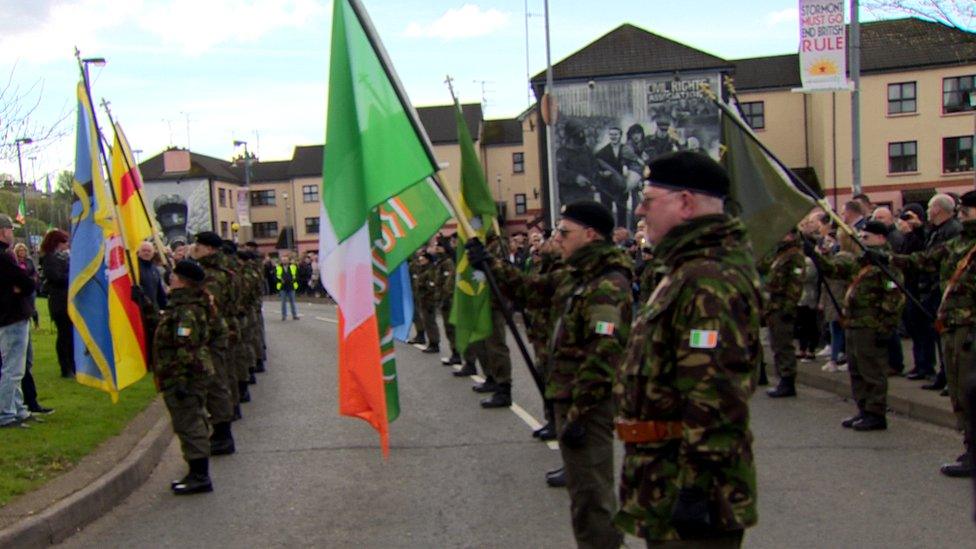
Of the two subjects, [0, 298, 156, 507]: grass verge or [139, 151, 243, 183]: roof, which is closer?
[0, 298, 156, 507]: grass verge

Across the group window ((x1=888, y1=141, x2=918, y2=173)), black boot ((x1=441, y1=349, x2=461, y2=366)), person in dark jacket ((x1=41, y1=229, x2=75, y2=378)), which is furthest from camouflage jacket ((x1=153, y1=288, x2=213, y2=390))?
window ((x1=888, y1=141, x2=918, y2=173))

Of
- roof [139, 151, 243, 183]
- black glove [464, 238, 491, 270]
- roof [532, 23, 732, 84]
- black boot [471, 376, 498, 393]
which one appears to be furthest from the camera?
roof [139, 151, 243, 183]

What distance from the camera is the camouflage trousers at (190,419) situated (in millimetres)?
7469

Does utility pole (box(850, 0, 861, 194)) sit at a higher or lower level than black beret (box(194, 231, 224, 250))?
higher

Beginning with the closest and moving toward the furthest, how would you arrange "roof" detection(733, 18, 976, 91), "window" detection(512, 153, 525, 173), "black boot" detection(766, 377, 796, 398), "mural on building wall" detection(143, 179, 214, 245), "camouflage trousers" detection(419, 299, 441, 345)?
"black boot" detection(766, 377, 796, 398)
"camouflage trousers" detection(419, 299, 441, 345)
"mural on building wall" detection(143, 179, 214, 245)
"roof" detection(733, 18, 976, 91)
"window" detection(512, 153, 525, 173)

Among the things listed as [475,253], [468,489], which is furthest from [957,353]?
[475,253]

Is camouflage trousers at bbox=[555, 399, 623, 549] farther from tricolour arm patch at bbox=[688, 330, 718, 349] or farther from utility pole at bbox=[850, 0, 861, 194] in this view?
utility pole at bbox=[850, 0, 861, 194]

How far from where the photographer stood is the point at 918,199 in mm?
50750

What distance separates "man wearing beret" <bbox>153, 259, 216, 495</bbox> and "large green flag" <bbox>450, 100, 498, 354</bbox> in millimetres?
2103

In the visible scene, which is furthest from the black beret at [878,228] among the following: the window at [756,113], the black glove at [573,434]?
the window at [756,113]

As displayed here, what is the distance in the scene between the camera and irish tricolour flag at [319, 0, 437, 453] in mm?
5258

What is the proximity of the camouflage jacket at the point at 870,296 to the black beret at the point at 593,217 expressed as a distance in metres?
4.15

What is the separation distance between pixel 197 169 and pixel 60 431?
7179 centimetres

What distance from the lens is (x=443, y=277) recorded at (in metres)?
16.1
